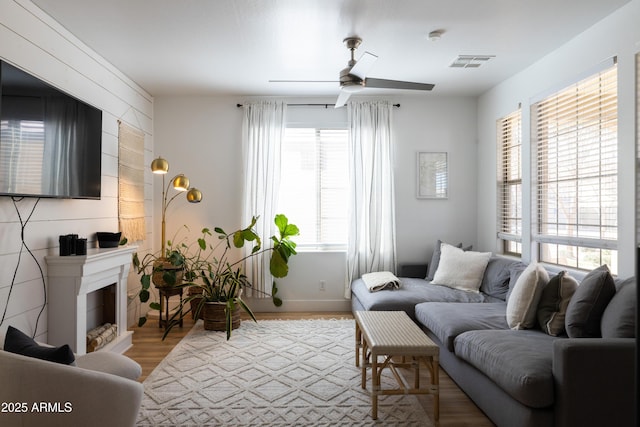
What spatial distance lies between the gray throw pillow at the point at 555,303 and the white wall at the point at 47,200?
11.6 feet

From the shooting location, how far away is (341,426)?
2295 mm

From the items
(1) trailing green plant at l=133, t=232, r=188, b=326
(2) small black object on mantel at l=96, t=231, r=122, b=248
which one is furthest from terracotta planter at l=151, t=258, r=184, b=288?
(2) small black object on mantel at l=96, t=231, r=122, b=248

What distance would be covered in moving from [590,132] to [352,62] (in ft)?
6.40

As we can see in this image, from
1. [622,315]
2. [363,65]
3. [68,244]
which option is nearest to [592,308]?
[622,315]

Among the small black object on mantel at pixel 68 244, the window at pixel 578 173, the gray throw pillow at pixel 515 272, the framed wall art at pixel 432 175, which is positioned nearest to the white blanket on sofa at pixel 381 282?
the gray throw pillow at pixel 515 272

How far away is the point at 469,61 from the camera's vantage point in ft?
12.6

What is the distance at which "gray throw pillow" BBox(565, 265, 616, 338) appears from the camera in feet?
7.70

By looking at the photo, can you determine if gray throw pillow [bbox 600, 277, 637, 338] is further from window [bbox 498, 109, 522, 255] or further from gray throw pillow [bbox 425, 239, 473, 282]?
gray throw pillow [bbox 425, 239, 473, 282]

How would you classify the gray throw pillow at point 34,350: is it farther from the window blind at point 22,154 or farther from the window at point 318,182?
the window at point 318,182

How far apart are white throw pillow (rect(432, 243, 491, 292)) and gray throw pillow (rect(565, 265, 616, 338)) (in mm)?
1704

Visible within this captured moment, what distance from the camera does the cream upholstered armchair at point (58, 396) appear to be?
149 cm

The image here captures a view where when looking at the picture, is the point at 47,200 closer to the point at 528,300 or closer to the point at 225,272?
the point at 225,272

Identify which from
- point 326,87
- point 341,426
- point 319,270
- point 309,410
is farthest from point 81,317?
point 326,87

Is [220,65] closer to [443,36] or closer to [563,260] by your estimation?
[443,36]
